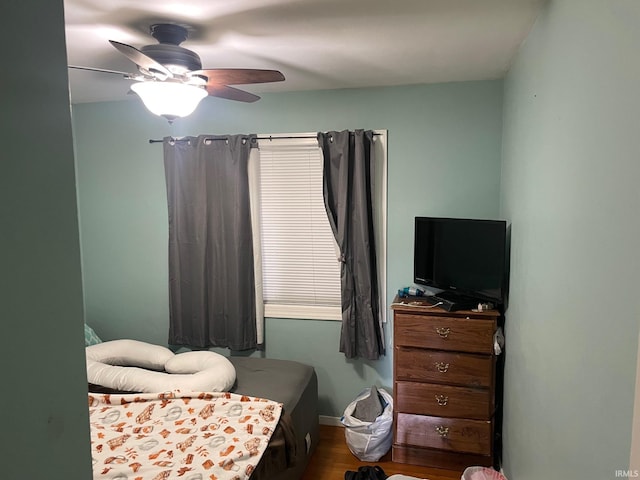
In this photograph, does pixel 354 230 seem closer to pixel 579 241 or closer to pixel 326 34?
pixel 326 34

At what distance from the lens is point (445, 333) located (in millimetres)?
2771

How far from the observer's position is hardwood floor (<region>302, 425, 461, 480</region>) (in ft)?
9.28

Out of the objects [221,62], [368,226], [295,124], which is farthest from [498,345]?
[221,62]

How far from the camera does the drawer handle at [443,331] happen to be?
2768 millimetres

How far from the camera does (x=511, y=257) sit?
253cm

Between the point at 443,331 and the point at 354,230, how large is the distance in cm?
92

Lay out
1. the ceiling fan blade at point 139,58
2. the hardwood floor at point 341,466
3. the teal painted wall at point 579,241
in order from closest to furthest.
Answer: the teal painted wall at point 579,241, the ceiling fan blade at point 139,58, the hardwood floor at point 341,466

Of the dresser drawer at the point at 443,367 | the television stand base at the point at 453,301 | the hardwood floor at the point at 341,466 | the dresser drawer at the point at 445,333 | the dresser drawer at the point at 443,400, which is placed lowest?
the hardwood floor at the point at 341,466

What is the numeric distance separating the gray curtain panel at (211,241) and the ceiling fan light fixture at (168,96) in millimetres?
1228

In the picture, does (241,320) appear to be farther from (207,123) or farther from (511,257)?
(511,257)

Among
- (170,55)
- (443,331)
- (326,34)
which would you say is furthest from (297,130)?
(443,331)

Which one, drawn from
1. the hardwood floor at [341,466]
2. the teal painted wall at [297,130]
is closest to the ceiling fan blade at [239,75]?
the teal painted wall at [297,130]

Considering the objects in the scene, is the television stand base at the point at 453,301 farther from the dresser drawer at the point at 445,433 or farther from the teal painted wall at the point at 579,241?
the dresser drawer at the point at 445,433

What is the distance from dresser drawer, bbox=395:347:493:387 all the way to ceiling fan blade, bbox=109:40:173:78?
205 centimetres
